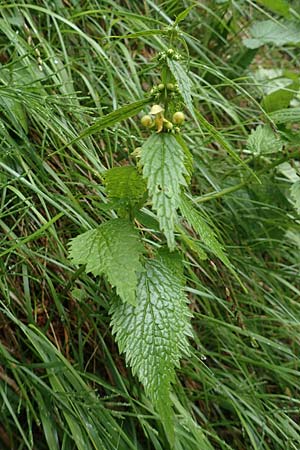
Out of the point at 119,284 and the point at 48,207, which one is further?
the point at 48,207

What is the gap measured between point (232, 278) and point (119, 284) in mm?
669

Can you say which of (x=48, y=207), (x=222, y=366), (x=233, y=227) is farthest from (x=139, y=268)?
(x=233, y=227)

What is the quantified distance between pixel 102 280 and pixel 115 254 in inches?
12.6

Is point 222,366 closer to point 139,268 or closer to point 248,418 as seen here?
point 248,418

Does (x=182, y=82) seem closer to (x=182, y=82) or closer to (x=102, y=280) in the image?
(x=182, y=82)

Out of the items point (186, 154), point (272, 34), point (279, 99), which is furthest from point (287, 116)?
point (272, 34)

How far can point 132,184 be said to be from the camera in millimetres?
1044

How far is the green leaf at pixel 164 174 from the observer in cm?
87

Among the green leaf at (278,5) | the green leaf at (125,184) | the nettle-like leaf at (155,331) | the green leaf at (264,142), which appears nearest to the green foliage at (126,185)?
the green leaf at (125,184)

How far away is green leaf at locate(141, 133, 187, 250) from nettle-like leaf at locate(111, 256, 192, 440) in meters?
0.17

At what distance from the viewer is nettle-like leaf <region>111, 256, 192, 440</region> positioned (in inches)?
37.4

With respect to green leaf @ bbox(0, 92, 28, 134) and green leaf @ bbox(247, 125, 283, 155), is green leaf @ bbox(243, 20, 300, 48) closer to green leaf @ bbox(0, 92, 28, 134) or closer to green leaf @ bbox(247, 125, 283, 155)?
green leaf @ bbox(247, 125, 283, 155)

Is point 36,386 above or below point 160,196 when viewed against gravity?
below

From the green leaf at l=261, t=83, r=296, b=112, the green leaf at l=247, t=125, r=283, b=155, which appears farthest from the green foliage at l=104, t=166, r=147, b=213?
the green leaf at l=261, t=83, r=296, b=112
